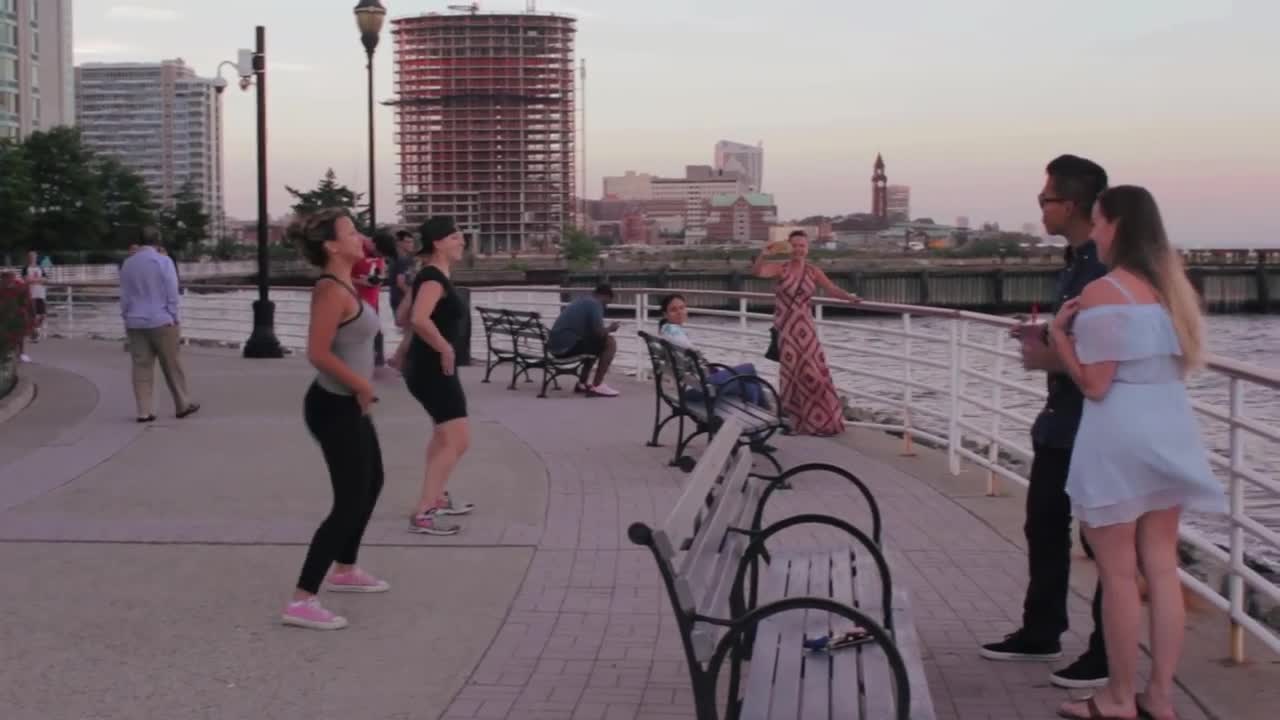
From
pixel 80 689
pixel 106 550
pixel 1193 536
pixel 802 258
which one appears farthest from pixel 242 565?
pixel 802 258

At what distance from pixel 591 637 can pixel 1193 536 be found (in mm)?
2495

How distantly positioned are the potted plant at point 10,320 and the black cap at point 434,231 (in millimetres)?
8259

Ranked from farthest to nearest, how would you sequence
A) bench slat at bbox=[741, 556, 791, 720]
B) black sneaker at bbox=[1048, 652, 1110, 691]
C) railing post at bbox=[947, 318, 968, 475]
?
railing post at bbox=[947, 318, 968, 475]
black sneaker at bbox=[1048, 652, 1110, 691]
bench slat at bbox=[741, 556, 791, 720]

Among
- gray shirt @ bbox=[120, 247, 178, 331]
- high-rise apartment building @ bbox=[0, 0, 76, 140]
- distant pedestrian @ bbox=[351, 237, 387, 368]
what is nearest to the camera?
gray shirt @ bbox=[120, 247, 178, 331]

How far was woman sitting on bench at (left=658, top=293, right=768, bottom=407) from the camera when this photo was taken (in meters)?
10.7

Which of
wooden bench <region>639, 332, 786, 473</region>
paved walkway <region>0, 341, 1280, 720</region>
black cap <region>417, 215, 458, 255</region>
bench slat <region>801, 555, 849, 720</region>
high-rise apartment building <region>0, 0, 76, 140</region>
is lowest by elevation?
paved walkway <region>0, 341, 1280, 720</region>

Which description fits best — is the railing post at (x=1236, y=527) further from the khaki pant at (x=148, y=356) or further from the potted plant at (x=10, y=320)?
the potted plant at (x=10, y=320)

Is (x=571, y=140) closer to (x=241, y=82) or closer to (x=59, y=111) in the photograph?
(x=59, y=111)

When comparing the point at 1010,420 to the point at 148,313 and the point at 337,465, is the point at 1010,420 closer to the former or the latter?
the point at 337,465

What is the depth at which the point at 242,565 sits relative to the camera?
24.1ft

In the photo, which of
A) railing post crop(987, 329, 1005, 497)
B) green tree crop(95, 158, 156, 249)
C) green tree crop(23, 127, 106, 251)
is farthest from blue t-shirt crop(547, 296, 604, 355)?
green tree crop(95, 158, 156, 249)

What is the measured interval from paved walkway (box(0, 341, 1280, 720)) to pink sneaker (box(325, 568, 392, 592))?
0.10 m

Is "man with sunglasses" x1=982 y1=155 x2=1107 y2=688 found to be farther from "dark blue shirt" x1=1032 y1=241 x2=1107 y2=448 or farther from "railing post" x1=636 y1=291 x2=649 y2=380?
"railing post" x1=636 y1=291 x2=649 y2=380

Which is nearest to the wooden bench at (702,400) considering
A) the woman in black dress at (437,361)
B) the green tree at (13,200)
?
the woman in black dress at (437,361)
